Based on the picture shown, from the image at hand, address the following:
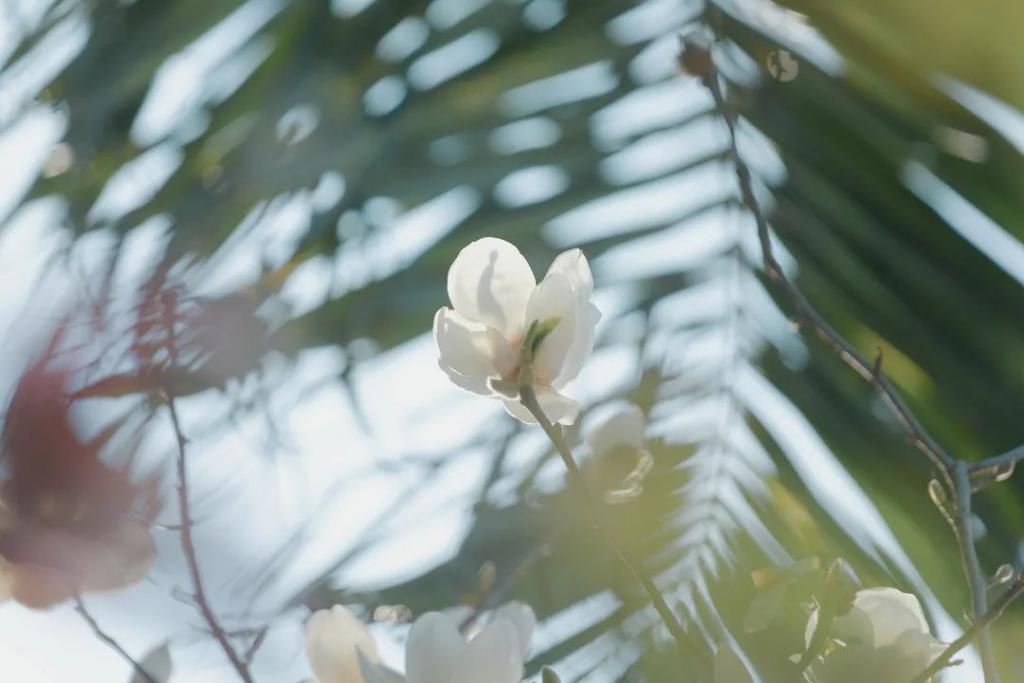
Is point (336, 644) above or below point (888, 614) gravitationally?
above

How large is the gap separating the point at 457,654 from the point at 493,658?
0.5 inches

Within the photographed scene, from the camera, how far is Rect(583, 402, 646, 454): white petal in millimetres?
657

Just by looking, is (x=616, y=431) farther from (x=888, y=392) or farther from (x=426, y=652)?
(x=426, y=652)

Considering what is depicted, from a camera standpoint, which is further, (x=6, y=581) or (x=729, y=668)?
(x=6, y=581)

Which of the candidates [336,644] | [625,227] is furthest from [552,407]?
[625,227]

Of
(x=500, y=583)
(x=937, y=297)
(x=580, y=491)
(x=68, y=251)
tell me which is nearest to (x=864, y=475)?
(x=937, y=297)

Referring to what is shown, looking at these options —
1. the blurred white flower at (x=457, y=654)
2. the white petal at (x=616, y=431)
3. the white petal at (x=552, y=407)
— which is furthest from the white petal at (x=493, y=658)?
the white petal at (x=616, y=431)

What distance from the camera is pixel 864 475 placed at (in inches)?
29.0

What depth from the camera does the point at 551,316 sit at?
52 cm

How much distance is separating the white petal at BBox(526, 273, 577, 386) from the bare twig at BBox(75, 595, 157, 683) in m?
0.20

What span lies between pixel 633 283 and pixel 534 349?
29cm

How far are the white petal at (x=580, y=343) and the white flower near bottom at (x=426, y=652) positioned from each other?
0.11 metres

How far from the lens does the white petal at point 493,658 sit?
1.43 ft

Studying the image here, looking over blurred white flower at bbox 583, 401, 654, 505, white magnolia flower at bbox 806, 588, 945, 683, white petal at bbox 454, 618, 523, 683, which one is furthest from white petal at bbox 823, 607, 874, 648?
blurred white flower at bbox 583, 401, 654, 505
